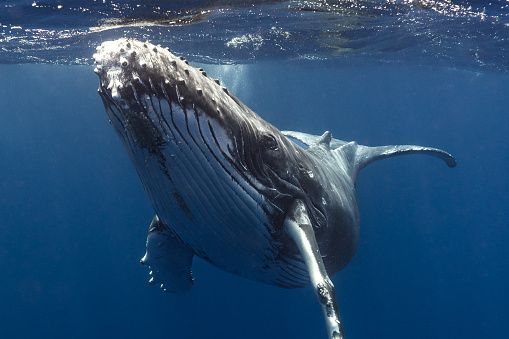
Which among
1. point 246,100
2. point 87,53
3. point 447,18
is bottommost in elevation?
point 246,100

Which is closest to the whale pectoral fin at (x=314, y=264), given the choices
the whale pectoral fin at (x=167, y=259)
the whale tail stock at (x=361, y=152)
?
the whale pectoral fin at (x=167, y=259)

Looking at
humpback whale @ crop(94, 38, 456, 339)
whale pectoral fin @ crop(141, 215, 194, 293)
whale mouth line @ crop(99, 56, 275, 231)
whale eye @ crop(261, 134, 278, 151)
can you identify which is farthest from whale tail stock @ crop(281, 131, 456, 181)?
whale mouth line @ crop(99, 56, 275, 231)

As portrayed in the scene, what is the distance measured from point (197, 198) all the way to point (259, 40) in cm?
1739

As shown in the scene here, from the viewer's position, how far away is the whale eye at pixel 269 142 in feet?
12.9

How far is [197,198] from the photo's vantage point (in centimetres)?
373

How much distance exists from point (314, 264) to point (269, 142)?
4.42 feet

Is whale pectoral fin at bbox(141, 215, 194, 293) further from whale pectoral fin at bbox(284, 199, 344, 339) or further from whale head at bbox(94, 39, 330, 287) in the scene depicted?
whale pectoral fin at bbox(284, 199, 344, 339)

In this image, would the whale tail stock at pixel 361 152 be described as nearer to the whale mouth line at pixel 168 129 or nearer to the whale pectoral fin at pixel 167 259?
the whale pectoral fin at pixel 167 259

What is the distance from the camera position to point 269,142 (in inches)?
156

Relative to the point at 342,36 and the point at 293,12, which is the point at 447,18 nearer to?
the point at 342,36

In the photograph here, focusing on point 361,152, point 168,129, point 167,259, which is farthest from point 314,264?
point 361,152

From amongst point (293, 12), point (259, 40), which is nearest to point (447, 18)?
point (293, 12)

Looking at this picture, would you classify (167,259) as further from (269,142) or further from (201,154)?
(201,154)

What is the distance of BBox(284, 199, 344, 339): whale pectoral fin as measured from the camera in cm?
336
